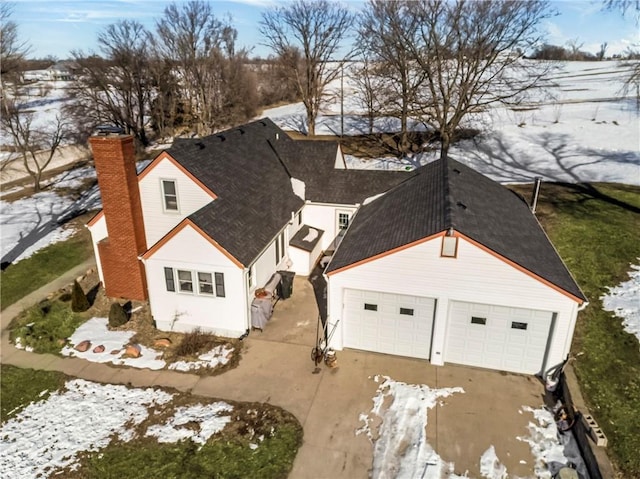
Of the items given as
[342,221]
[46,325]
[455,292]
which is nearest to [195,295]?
[46,325]

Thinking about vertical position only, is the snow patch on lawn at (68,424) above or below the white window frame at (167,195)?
below

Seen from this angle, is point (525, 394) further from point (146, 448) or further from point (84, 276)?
point (84, 276)

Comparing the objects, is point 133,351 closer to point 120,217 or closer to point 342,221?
point 120,217

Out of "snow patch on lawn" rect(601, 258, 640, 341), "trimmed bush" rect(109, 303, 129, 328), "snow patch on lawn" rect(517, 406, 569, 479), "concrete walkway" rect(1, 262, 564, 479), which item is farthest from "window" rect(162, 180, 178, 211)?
"snow patch on lawn" rect(601, 258, 640, 341)

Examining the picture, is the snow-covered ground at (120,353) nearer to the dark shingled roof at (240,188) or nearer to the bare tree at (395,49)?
the dark shingled roof at (240,188)

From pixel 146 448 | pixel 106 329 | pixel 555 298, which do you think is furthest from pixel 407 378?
pixel 106 329

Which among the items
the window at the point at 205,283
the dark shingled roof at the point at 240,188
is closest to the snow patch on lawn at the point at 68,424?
the window at the point at 205,283
